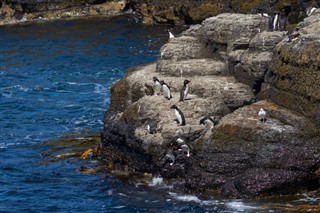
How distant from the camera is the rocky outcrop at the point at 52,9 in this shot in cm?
7875

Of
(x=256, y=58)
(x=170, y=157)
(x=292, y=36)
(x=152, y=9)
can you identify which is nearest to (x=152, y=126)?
(x=170, y=157)

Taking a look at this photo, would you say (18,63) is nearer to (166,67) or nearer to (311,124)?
(166,67)

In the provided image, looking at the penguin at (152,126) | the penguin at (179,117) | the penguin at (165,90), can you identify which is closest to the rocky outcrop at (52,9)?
the penguin at (165,90)

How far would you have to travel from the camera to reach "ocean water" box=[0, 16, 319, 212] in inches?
1115

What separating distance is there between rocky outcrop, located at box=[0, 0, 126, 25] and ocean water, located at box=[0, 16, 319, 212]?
116 inches

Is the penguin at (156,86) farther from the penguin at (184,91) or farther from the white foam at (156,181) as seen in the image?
the white foam at (156,181)

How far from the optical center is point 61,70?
55.2m

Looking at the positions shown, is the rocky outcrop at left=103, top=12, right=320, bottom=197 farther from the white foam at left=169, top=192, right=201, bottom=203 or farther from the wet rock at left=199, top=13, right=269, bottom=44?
the white foam at left=169, top=192, right=201, bottom=203

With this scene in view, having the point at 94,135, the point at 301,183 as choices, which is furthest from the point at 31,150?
the point at 301,183

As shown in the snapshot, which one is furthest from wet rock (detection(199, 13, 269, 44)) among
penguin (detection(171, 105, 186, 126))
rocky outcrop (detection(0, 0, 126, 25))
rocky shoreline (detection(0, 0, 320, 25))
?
rocky outcrop (detection(0, 0, 126, 25))

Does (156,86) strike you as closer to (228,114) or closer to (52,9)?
(228,114)

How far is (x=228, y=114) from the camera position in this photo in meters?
29.5

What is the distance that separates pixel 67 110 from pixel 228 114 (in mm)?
16214

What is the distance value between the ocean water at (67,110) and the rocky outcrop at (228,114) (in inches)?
36.0
